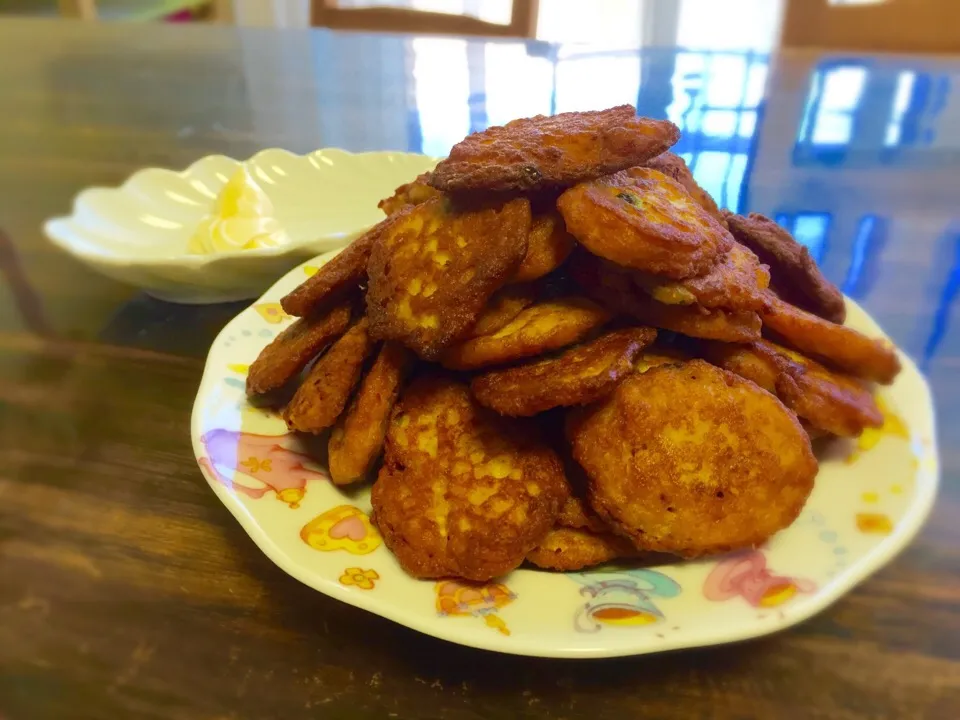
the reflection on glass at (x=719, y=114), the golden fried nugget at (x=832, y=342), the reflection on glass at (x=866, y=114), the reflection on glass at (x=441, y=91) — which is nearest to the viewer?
the golden fried nugget at (x=832, y=342)

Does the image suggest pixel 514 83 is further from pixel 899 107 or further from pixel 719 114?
pixel 899 107

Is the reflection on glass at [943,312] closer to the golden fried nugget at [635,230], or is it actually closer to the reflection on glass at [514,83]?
the golden fried nugget at [635,230]

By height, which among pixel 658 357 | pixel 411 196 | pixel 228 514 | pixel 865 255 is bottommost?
pixel 228 514

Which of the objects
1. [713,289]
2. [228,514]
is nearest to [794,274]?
[713,289]

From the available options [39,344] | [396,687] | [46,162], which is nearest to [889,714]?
[396,687]

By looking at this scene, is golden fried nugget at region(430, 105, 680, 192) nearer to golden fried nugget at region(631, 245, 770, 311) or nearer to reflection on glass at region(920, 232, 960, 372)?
golden fried nugget at region(631, 245, 770, 311)

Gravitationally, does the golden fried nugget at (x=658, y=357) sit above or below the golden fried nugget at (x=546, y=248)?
below

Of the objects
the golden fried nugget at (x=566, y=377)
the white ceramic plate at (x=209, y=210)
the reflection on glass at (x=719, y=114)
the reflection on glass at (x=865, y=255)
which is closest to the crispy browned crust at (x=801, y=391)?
the golden fried nugget at (x=566, y=377)
